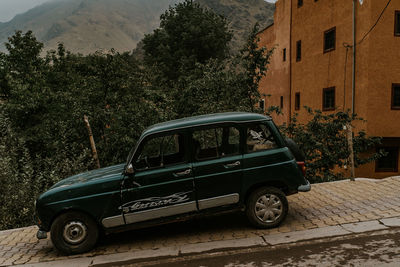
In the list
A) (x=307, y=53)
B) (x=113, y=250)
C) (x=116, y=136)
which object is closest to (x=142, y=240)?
(x=113, y=250)

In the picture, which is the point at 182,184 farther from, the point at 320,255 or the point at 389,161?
the point at 389,161

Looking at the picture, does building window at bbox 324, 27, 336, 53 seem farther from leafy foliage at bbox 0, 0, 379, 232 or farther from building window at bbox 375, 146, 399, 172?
leafy foliage at bbox 0, 0, 379, 232

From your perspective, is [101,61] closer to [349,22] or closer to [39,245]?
[39,245]

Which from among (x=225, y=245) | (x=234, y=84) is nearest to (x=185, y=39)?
(x=234, y=84)

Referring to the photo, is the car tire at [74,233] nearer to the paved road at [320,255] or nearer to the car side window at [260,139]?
the paved road at [320,255]

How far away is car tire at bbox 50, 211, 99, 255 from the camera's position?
17.6ft

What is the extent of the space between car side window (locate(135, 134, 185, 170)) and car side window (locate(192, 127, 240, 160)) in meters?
0.28

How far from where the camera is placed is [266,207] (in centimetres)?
570

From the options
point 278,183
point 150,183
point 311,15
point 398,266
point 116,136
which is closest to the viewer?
point 398,266

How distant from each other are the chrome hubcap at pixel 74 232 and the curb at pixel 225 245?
0.32 metres

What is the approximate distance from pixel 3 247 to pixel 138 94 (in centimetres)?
777

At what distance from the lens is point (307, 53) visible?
2153cm

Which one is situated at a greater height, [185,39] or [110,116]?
[185,39]

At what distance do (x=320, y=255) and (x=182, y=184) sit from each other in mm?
2326
